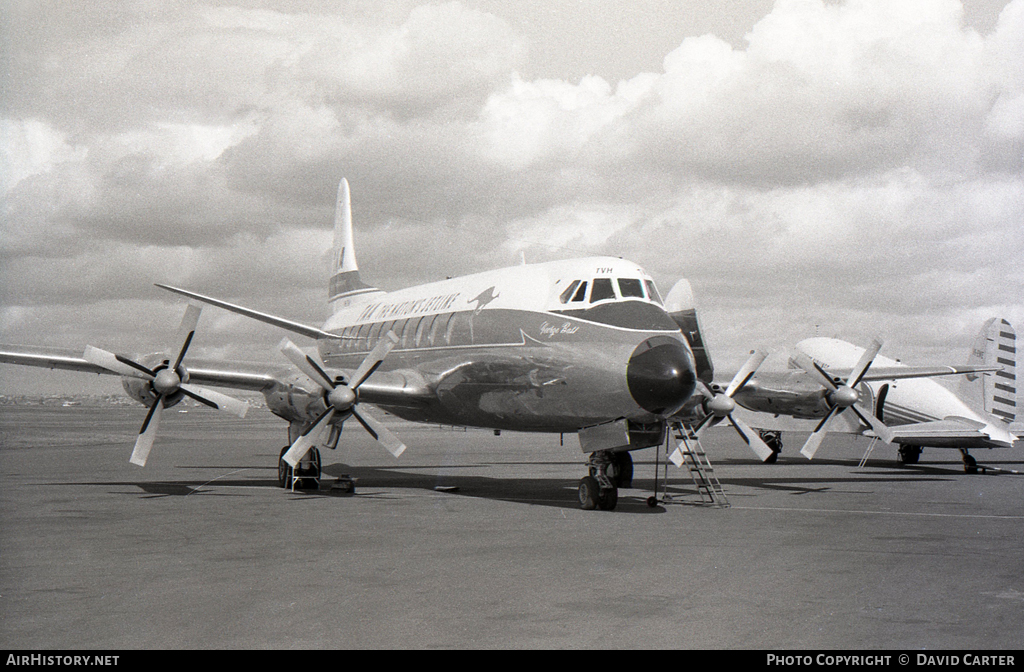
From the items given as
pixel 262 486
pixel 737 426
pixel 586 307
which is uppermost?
pixel 586 307

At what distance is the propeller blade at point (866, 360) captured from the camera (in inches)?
895

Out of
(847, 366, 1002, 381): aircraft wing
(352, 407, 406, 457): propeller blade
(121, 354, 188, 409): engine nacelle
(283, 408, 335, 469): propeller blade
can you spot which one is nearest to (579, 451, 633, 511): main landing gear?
(352, 407, 406, 457): propeller blade

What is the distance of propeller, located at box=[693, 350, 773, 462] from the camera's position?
19.9m

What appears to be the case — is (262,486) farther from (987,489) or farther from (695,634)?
(987,489)

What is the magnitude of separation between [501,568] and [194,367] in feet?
38.4

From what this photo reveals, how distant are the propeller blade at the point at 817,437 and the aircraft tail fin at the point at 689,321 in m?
3.02

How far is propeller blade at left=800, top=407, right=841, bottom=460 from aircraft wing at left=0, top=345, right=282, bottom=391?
1298 cm

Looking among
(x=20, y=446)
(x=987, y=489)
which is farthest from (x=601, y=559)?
(x=20, y=446)

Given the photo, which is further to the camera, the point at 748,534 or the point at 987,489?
the point at 987,489

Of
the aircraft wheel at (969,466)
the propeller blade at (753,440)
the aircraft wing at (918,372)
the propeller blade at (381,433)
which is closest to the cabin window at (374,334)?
the propeller blade at (381,433)

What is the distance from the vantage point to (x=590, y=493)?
16672mm

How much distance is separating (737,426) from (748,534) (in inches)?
277

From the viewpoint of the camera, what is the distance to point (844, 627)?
7.68m
